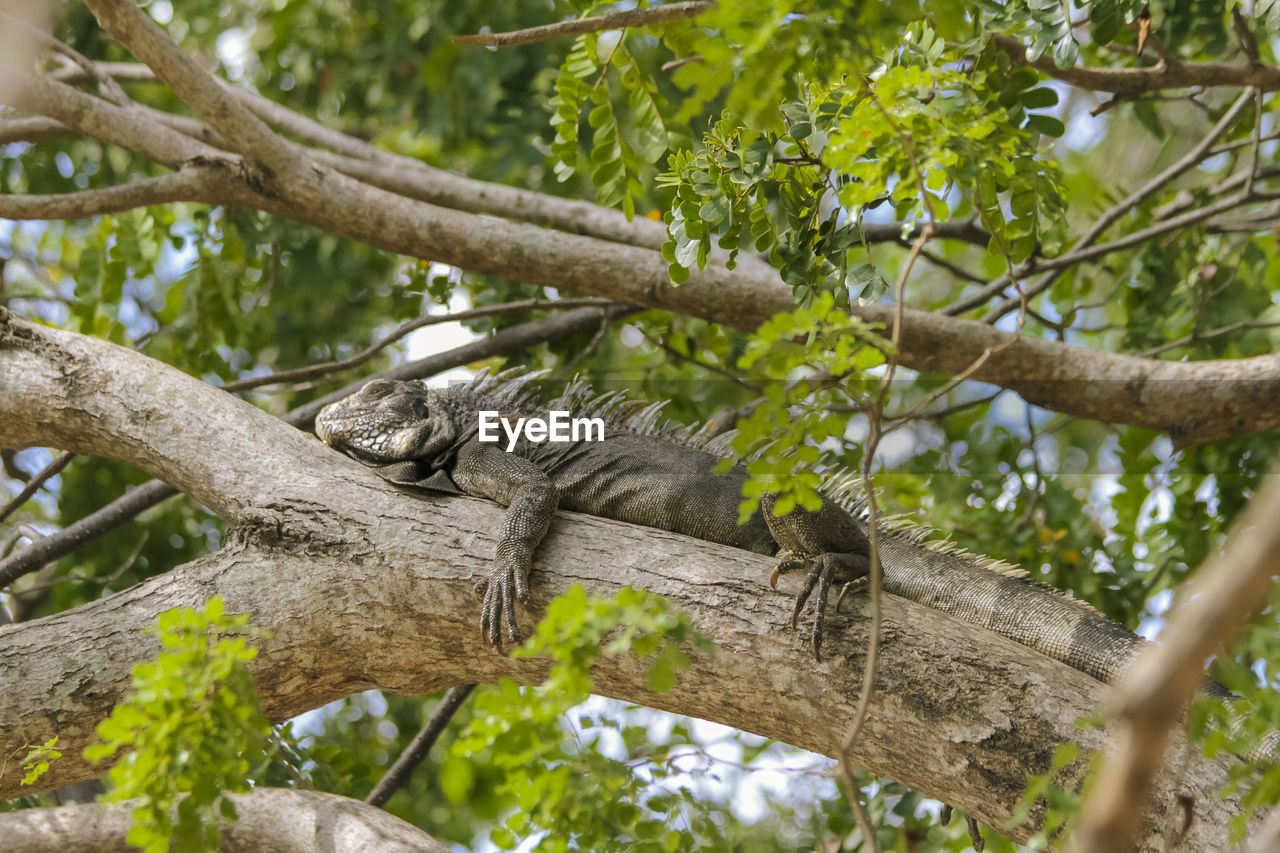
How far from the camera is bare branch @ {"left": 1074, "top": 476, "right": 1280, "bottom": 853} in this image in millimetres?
953

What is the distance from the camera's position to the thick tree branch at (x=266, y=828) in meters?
3.02

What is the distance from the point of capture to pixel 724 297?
4.42 m

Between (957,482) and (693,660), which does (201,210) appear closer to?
(693,660)

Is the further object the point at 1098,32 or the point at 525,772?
the point at 1098,32

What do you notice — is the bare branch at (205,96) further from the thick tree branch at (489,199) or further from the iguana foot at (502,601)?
the iguana foot at (502,601)

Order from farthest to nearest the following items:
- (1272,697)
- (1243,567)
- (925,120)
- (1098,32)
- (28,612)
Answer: (28,612) → (1098,32) → (925,120) → (1272,697) → (1243,567)

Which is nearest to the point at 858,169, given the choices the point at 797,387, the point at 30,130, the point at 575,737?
the point at 797,387

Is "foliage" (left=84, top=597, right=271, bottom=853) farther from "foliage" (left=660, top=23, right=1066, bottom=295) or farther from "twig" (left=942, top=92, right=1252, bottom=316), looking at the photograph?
"twig" (left=942, top=92, right=1252, bottom=316)

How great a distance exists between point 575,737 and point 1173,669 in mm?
1924

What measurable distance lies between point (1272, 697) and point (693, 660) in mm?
1425

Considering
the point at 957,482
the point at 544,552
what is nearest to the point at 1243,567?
the point at 544,552

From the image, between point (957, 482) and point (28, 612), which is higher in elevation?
point (957, 482)

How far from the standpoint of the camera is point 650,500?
12.0ft

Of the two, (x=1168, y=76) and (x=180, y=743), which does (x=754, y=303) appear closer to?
(x=1168, y=76)
